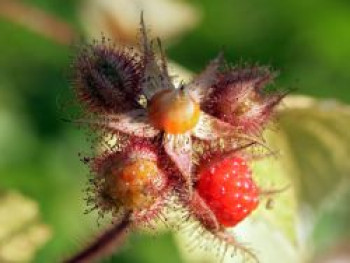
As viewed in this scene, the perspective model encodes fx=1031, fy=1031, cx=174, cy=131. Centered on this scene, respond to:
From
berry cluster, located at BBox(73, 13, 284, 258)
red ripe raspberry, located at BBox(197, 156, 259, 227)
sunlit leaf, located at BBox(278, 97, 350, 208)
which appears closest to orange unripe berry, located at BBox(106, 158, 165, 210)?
berry cluster, located at BBox(73, 13, 284, 258)

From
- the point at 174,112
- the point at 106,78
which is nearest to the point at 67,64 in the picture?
the point at 106,78

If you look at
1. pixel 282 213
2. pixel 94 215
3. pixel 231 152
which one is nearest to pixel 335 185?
pixel 282 213

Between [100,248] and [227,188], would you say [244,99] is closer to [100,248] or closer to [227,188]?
[227,188]

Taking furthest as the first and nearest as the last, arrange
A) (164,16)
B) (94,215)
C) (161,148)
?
(164,16) < (94,215) < (161,148)

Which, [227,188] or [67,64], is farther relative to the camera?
[67,64]

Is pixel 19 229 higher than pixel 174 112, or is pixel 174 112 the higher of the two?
pixel 174 112

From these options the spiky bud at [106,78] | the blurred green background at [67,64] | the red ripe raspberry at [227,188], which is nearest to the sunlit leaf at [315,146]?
the blurred green background at [67,64]

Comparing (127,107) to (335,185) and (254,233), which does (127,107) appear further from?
(335,185)

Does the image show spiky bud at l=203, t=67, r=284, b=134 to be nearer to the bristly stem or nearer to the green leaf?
the bristly stem
